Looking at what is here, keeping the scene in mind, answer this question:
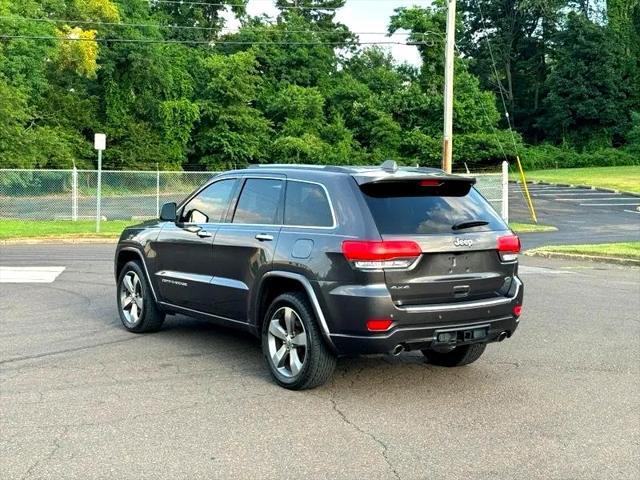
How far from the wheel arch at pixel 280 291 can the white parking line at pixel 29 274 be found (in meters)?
6.66

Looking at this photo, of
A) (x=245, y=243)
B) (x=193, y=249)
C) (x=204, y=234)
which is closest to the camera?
(x=245, y=243)

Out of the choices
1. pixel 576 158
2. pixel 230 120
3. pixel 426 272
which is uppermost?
pixel 230 120

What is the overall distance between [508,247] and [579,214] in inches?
981

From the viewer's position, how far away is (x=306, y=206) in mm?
5996

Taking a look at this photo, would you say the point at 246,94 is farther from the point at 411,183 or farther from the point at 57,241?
the point at 411,183

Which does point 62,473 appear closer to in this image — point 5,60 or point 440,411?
point 440,411

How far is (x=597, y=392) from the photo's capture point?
5.91 m

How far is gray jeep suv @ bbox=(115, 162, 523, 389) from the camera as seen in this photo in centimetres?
535

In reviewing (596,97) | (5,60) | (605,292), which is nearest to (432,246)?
(605,292)

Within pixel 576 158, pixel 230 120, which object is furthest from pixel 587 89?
pixel 230 120

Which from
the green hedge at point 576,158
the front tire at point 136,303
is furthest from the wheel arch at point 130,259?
the green hedge at point 576,158

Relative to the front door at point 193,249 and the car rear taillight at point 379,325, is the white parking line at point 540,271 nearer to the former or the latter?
the front door at point 193,249

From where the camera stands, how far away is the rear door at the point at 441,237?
17.8 feet

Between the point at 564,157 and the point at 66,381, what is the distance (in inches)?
2593
